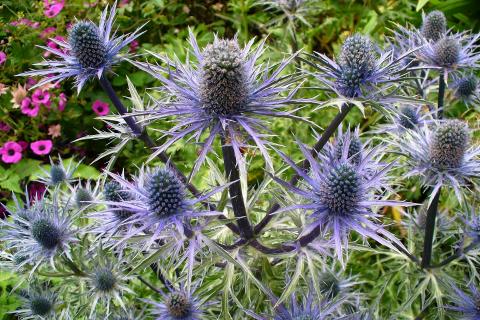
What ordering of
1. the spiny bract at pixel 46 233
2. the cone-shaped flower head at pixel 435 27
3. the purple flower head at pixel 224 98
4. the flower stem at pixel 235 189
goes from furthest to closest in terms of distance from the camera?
the cone-shaped flower head at pixel 435 27
the spiny bract at pixel 46 233
the flower stem at pixel 235 189
the purple flower head at pixel 224 98

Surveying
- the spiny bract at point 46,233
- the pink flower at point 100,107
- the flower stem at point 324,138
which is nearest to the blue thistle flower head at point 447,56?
the flower stem at point 324,138

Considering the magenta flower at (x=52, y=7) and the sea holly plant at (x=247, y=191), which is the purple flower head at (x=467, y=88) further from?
the magenta flower at (x=52, y=7)

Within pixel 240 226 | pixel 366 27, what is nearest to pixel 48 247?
pixel 240 226

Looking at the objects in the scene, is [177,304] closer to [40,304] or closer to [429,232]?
[40,304]

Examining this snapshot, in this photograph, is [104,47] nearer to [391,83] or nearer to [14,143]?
[391,83]

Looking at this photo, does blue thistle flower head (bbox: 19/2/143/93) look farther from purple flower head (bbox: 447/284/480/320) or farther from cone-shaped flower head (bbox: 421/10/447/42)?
purple flower head (bbox: 447/284/480/320)

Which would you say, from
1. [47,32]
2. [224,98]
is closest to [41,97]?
[47,32]
